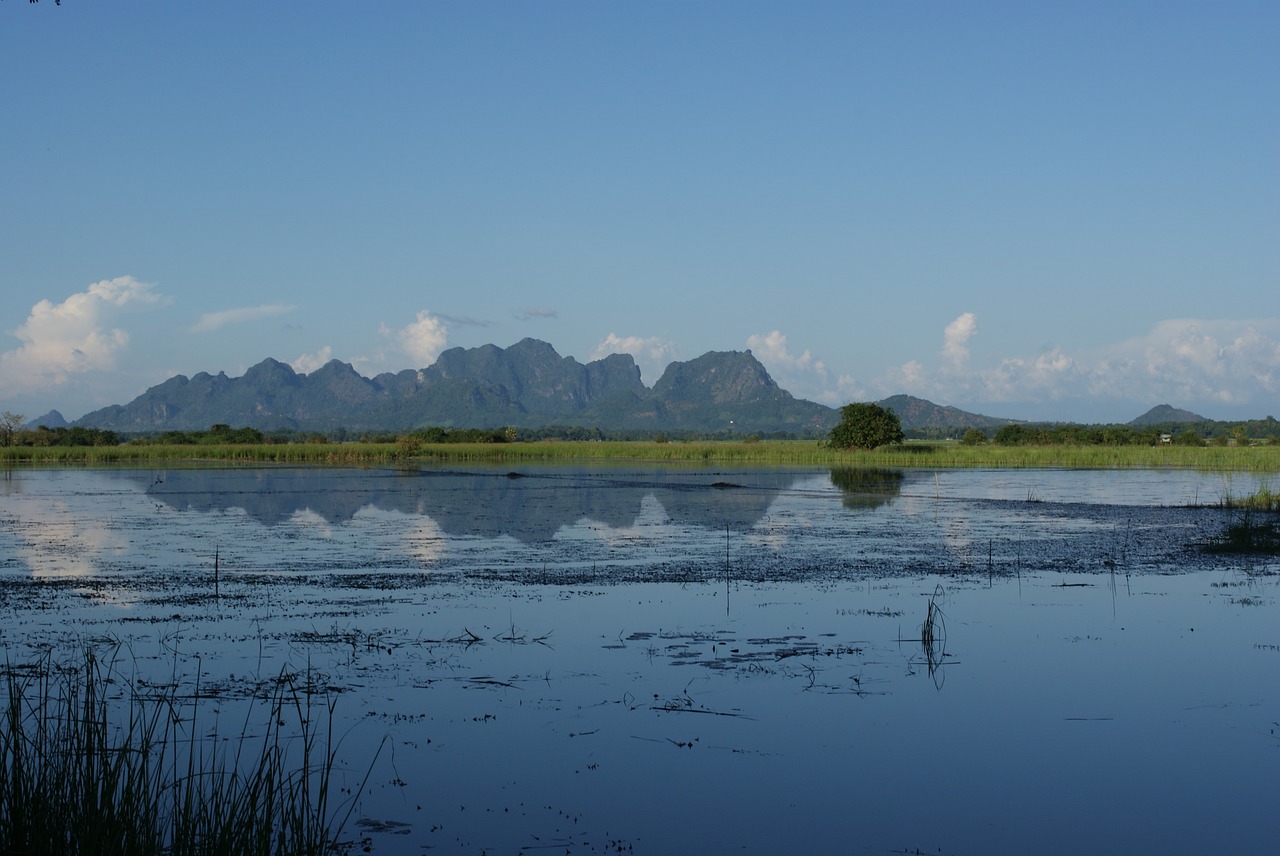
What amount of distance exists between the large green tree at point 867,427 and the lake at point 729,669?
49219mm

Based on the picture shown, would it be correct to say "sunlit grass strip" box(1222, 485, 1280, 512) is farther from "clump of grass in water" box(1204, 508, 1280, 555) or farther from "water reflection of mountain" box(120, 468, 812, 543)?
"water reflection of mountain" box(120, 468, 812, 543)

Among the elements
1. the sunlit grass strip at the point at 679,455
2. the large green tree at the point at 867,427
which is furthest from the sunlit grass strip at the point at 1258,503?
the large green tree at the point at 867,427

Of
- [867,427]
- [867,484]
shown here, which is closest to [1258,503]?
[867,484]

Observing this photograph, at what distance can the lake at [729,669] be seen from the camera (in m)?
7.05

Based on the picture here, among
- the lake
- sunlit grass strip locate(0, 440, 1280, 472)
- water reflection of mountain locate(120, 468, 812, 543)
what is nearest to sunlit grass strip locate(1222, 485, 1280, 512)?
the lake

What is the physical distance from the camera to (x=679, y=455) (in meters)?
77.1

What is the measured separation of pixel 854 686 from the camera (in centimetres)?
1000

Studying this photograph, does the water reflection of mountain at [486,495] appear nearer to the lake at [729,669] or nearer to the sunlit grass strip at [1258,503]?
the lake at [729,669]

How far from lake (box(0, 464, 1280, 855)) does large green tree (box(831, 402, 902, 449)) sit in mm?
49219

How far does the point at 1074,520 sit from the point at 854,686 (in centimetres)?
1905

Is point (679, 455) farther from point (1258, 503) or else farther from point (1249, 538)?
point (1249, 538)

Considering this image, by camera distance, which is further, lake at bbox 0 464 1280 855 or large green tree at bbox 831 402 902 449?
large green tree at bbox 831 402 902 449

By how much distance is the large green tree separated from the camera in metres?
73.1

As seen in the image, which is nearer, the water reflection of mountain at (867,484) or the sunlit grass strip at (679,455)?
the water reflection of mountain at (867,484)
